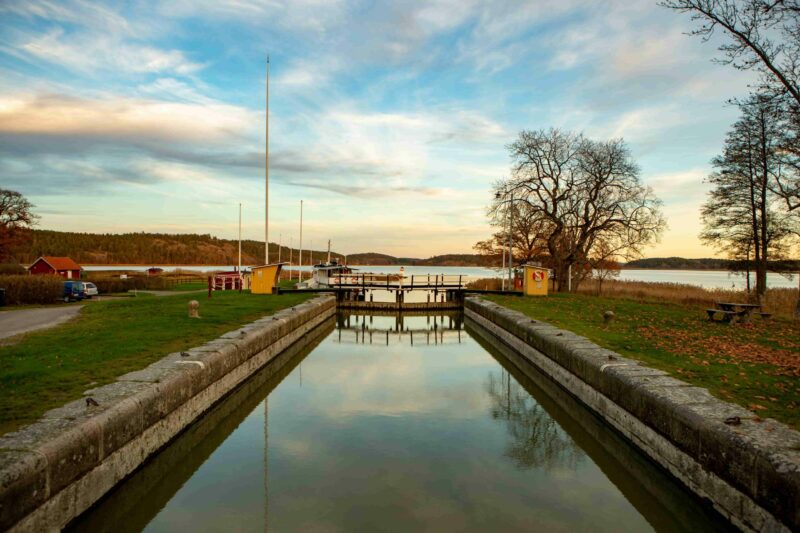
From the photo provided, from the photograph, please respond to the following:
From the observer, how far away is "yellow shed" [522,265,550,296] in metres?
28.7

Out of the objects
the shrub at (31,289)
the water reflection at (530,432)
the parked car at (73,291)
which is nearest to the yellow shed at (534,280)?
the water reflection at (530,432)

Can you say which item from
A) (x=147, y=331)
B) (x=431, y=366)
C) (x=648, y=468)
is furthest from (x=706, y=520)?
(x=147, y=331)

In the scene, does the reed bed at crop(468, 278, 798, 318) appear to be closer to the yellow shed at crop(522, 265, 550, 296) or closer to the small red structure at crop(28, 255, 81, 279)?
the yellow shed at crop(522, 265, 550, 296)

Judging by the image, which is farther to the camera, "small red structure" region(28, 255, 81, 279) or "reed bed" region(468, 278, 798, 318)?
"small red structure" region(28, 255, 81, 279)

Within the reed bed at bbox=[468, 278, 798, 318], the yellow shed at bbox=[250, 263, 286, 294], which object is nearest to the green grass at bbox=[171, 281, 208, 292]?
the yellow shed at bbox=[250, 263, 286, 294]

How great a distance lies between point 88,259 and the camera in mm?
117438

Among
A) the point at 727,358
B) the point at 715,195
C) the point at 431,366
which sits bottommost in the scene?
the point at 431,366

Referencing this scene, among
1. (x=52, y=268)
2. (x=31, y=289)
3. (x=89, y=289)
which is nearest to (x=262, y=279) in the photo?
(x=89, y=289)

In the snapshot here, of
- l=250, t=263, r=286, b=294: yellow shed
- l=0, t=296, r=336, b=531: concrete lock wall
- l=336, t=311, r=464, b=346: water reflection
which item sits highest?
l=250, t=263, r=286, b=294: yellow shed

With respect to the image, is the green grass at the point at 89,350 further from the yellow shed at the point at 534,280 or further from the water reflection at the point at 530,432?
the yellow shed at the point at 534,280

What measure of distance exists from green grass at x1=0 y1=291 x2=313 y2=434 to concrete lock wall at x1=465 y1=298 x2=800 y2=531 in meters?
7.09

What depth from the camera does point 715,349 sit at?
10742 mm

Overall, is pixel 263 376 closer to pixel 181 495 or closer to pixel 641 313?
pixel 181 495

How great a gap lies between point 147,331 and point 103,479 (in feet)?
25.2
